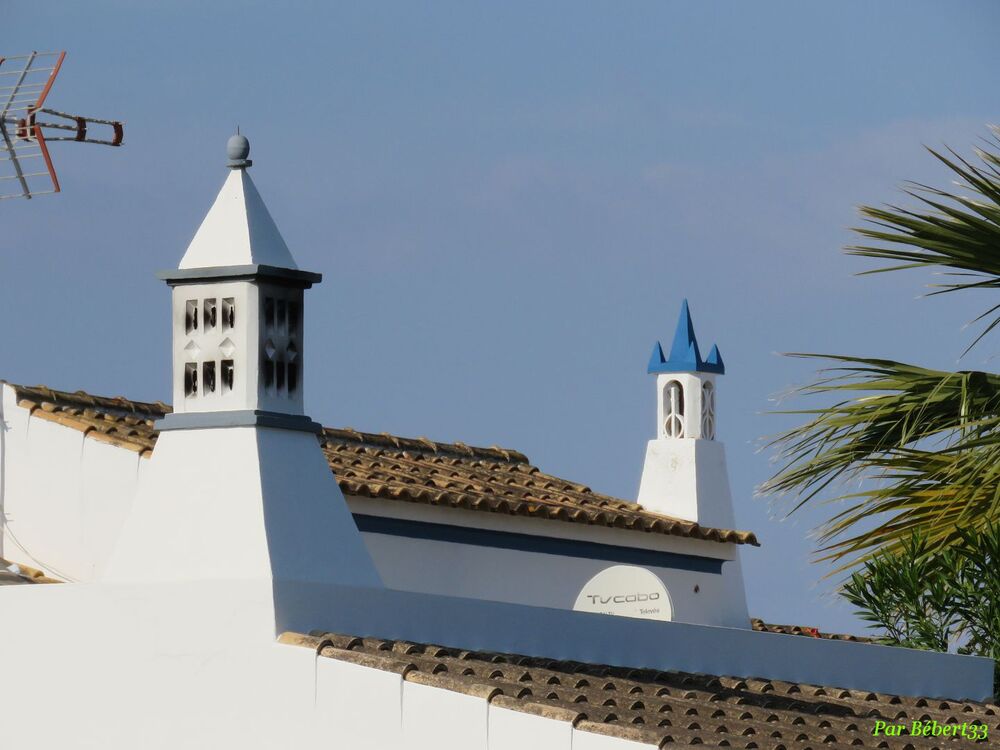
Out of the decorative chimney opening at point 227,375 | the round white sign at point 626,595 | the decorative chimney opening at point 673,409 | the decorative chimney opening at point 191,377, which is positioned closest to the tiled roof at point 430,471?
the round white sign at point 626,595

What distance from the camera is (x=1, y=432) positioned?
1473 cm

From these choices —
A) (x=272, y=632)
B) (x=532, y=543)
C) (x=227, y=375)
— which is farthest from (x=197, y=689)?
(x=532, y=543)

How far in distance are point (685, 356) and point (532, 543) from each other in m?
5.12

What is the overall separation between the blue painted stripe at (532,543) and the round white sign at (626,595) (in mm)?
566

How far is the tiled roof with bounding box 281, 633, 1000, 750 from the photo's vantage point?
8906mm

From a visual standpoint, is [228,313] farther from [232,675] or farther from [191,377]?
[232,675]

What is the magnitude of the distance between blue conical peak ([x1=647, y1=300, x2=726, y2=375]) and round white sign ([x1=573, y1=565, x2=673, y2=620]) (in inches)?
192

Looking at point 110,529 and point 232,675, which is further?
point 110,529

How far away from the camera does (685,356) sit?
2070 centimetres

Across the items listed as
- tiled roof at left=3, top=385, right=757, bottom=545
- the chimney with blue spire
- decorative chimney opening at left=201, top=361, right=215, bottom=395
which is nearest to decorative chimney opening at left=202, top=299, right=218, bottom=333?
decorative chimney opening at left=201, top=361, right=215, bottom=395

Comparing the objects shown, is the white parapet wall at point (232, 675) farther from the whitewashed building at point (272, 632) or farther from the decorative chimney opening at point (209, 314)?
the decorative chimney opening at point (209, 314)

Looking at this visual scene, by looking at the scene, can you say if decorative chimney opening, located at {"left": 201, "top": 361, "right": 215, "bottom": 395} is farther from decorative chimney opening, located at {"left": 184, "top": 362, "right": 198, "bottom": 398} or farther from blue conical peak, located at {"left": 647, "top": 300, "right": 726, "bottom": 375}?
blue conical peak, located at {"left": 647, "top": 300, "right": 726, "bottom": 375}

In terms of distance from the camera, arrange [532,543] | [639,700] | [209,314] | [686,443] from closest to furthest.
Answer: [639,700] → [209,314] → [532,543] → [686,443]

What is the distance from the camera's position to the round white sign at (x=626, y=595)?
52.5ft
